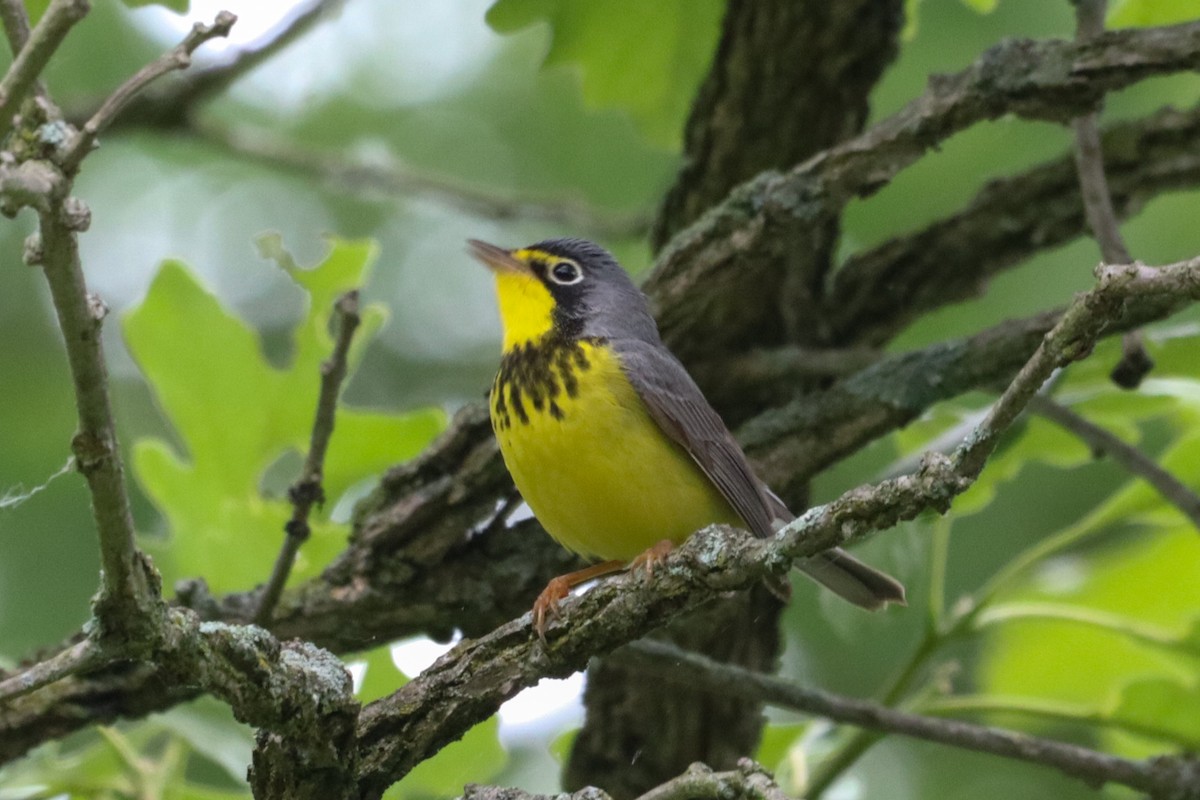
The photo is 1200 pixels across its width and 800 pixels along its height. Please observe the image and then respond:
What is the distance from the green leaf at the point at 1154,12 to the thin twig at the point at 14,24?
3.41 meters

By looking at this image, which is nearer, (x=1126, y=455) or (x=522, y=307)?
(x=1126, y=455)

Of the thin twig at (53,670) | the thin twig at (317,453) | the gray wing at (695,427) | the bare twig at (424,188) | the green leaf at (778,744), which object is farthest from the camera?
the bare twig at (424,188)

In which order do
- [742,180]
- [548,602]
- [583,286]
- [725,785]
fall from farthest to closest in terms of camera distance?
[583,286] < [742,180] < [548,602] < [725,785]

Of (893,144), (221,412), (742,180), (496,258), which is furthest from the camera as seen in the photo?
(496,258)

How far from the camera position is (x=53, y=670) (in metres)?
2.06

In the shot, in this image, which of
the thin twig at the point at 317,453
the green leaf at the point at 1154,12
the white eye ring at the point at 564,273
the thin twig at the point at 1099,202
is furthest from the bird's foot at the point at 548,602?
the green leaf at the point at 1154,12

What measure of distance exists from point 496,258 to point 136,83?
294 centimetres

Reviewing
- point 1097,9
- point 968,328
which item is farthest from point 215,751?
point 968,328

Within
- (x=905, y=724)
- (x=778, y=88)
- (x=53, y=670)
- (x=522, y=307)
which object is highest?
(x=778, y=88)

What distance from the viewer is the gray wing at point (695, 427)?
12.6ft

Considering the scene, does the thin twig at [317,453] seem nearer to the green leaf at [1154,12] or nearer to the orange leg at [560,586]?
the orange leg at [560,586]

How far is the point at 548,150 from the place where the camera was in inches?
345

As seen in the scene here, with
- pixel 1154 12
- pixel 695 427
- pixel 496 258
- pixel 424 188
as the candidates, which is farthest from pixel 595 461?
pixel 424 188

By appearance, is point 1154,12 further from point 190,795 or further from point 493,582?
point 190,795
